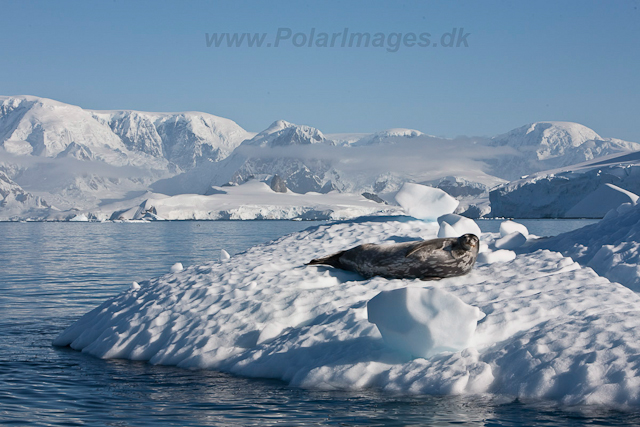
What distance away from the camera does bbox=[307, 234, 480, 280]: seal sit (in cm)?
1002

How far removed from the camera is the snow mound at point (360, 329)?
6.59m

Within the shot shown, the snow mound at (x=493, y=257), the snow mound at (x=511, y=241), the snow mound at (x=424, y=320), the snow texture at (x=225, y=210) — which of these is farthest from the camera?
the snow texture at (x=225, y=210)

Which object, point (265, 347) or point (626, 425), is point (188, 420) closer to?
point (265, 347)

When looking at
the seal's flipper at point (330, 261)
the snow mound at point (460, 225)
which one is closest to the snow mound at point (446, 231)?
the snow mound at point (460, 225)

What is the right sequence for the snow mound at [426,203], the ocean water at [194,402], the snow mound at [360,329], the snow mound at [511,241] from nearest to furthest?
the ocean water at [194,402]
the snow mound at [360,329]
the snow mound at [511,241]
the snow mound at [426,203]

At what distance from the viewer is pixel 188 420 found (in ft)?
19.6

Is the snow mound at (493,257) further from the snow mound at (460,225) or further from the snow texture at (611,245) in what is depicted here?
the snow texture at (611,245)

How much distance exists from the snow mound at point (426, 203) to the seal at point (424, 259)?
462 cm

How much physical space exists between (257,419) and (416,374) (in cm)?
195

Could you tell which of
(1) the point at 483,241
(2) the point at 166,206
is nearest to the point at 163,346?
(1) the point at 483,241

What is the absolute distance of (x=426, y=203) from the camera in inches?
591

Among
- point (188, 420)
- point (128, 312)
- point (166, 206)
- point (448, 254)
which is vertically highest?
point (166, 206)

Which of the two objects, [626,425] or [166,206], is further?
[166,206]

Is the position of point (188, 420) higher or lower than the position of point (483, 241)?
lower
